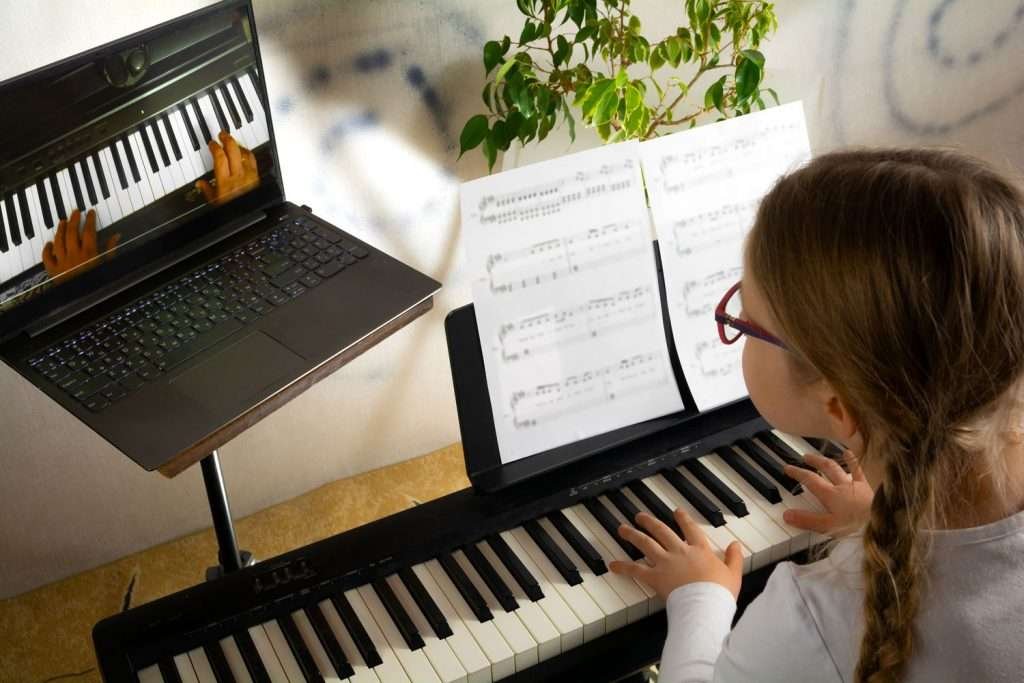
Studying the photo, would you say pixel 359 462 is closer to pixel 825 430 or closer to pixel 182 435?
pixel 182 435

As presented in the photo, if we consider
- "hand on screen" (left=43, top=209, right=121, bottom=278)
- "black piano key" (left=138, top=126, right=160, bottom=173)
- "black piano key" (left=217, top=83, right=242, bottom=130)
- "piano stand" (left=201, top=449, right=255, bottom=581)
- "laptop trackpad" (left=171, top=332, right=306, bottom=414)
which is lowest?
"piano stand" (left=201, top=449, right=255, bottom=581)

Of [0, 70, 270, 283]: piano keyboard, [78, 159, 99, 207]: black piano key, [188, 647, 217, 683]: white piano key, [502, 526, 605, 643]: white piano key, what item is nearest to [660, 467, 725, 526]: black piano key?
[502, 526, 605, 643]: white piano key

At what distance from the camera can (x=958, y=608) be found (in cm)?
93

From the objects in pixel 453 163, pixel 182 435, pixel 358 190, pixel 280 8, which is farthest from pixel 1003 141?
pixel 182 435

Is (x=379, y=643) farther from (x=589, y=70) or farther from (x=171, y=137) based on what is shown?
(x=589, y=70)

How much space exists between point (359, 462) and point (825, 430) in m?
1.45

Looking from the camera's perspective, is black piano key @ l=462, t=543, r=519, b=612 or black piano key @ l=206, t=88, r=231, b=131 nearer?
black piano key @ l=462, t=543, r=519, b=612

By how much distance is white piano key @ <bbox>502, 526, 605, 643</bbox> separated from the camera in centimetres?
131

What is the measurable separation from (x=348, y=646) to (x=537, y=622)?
238 mm

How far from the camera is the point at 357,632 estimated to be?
129cm

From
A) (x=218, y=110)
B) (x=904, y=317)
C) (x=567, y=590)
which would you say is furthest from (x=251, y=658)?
(x=904, y=317)

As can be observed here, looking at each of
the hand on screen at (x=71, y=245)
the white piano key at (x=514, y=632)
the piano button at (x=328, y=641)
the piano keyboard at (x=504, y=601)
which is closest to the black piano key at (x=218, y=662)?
the piano keyboard at (x=504, y=601)

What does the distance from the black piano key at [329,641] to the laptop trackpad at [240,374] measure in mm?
285

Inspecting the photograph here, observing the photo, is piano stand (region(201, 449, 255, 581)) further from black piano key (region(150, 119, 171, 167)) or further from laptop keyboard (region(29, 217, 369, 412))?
black piano key (region(150, 119, 171, 167))
